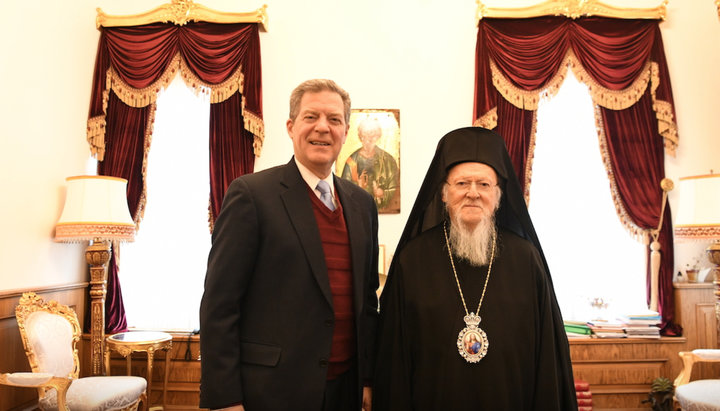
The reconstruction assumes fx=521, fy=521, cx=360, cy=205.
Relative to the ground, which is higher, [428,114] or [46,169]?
[428,114]

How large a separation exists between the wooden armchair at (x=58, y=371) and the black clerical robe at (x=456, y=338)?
218 centimetres

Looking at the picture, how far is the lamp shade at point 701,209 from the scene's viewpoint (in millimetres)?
4238

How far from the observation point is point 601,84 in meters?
5.13

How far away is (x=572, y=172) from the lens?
5.24 m

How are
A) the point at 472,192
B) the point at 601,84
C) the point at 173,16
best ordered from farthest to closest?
the point at 173,16 → the point at 601,84 → the point at 472,192

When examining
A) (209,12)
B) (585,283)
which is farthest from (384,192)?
(209,12)

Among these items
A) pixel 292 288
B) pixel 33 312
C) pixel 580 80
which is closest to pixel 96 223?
pixel 33 312

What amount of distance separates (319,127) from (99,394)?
2.70 m

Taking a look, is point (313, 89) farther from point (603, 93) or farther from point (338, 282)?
point (603, 93)

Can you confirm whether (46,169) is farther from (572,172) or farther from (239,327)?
(572,172)

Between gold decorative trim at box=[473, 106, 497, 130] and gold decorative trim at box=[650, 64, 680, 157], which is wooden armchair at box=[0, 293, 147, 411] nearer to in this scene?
gold decorative trim at box=[473, 106, 497, 130]

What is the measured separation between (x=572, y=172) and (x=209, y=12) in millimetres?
3988

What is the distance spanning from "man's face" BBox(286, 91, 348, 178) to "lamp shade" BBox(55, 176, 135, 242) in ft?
9.60

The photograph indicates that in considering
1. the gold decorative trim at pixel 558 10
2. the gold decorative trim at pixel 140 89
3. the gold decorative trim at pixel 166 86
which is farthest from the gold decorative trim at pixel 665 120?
the gold decorative trim at pixel 140 89
